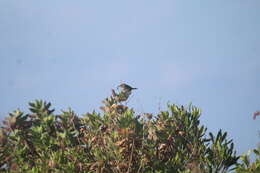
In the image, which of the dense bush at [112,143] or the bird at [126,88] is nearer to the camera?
the dense bush at [112,143]

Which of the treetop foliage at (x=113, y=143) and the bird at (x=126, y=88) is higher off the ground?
the bird at (x=126, y=88)

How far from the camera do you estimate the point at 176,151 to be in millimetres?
7426

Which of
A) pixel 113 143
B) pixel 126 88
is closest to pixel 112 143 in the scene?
pixel 113 143

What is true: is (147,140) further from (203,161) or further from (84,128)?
(84,128)

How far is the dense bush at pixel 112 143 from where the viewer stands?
678cm

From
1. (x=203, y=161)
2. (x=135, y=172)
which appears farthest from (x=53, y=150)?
(x=203, y=161)

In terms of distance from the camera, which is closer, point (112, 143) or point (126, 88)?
point (112, 143)

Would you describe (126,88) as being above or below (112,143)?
above

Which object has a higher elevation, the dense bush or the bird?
the bird

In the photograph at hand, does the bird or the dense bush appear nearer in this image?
the dense bush

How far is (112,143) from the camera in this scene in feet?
21.7

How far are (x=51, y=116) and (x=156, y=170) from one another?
8.71 ft

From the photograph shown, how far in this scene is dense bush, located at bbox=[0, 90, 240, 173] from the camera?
267 inches

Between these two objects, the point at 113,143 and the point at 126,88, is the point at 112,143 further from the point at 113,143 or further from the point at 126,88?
the point at 126,88
